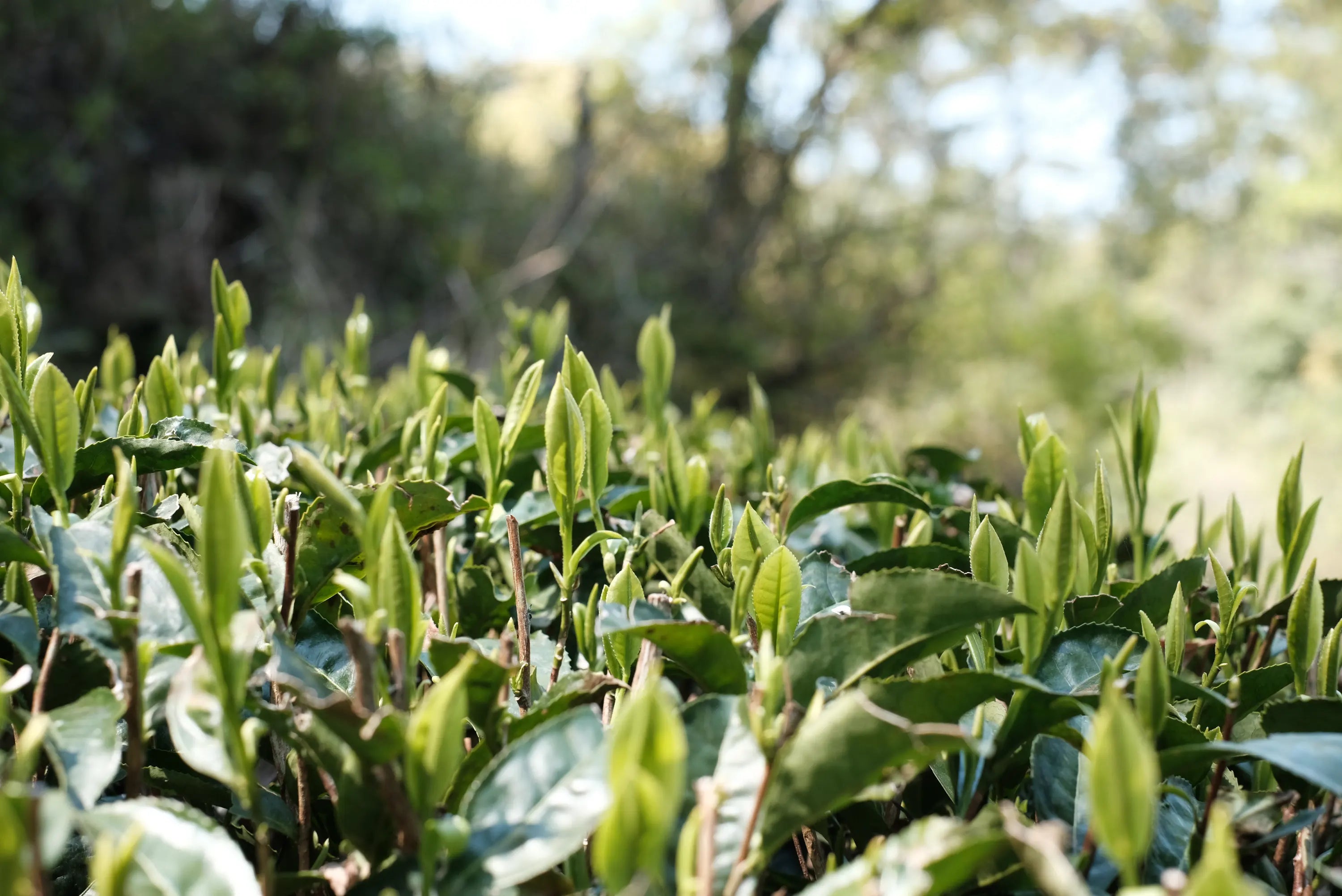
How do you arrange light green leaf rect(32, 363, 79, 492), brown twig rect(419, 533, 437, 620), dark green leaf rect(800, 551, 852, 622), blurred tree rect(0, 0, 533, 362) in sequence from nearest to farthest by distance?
1. light green leaf rect(32, 363, 79, 492)
2. dark green leaf rect(800, 551, 852, 622)
3. brown twig rect(419, 533, 437, 620)
4. blurred tree rect(0, 0, 533, 362)

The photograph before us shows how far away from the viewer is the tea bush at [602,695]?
376 mm

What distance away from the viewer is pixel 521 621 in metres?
0.57

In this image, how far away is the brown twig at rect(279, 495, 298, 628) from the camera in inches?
19.1

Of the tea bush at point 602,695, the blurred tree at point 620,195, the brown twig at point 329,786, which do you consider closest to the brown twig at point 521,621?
the tea bush at point 602,695

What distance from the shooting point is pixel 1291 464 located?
0.66 m

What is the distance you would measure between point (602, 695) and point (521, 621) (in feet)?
0.21

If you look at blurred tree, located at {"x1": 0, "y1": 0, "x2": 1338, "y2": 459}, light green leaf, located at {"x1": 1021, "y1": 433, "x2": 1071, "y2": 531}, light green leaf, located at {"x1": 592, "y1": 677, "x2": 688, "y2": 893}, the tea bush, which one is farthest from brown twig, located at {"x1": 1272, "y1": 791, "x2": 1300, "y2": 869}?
blurred tree, located at {"x1": 0, "y1": 0, "x2": 1338, "y2": 459}

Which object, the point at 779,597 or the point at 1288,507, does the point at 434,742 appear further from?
the point at 1288,507

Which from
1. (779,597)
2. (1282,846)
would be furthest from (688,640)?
(1282,846)

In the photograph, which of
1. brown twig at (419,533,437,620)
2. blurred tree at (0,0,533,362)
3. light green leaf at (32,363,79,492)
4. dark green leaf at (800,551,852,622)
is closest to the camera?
light green leaf at (32,363,79,492)

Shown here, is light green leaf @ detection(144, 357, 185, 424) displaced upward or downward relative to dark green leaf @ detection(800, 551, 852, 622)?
upward

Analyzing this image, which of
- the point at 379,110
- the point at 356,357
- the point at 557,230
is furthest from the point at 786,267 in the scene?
the point at 356,357

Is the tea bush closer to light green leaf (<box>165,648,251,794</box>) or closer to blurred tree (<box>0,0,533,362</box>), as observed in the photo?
light green leaf (<box>165,648,251,794</box>)

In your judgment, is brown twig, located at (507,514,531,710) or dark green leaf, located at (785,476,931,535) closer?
brown twig, located at (507,514,531,710)
